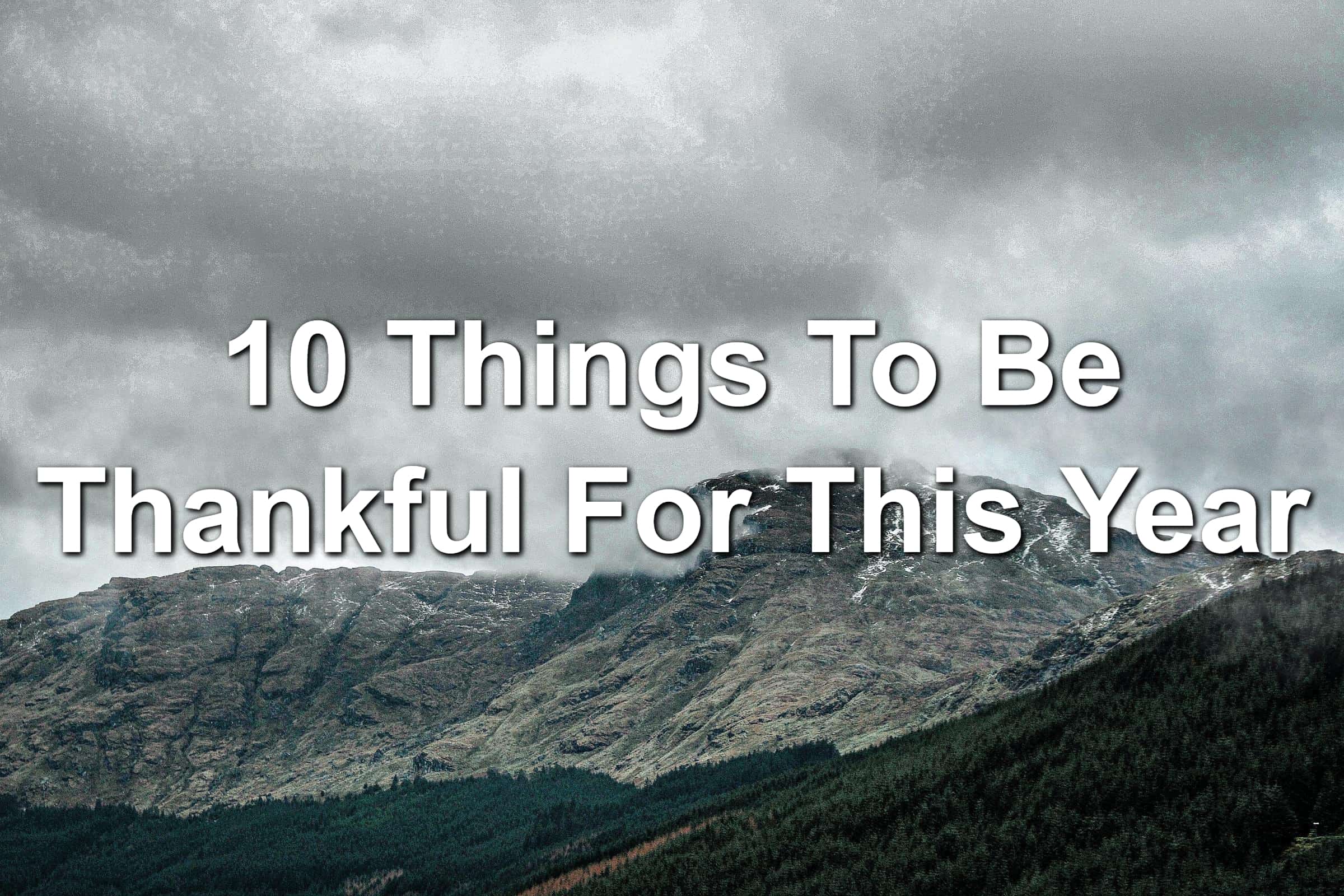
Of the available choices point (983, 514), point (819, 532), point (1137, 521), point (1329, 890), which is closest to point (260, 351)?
point (819, 532)

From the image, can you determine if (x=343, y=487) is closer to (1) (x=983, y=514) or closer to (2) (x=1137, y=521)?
(1) (x=983, y=514)

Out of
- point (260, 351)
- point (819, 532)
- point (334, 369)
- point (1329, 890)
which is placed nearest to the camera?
point (334, 369)

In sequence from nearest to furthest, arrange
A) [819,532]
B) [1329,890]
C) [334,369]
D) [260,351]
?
[334,369]
[260,351]
[819,532]
[1329,890]

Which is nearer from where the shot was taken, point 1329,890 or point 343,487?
point 343,487

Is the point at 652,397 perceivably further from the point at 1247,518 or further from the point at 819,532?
the point at 1247,518

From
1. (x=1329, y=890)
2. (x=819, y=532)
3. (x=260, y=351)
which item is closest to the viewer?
(x=260, y=351)

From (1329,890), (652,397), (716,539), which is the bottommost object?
(1329,890)

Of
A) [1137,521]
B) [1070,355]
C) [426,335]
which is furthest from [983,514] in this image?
[426,335]

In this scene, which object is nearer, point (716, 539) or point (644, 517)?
point (644, 517)

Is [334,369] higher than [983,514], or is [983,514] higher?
[334,369]
